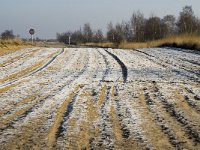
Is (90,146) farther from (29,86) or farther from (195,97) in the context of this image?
(29,86)

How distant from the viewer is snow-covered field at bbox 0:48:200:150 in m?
5.03

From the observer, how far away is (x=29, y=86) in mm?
9453

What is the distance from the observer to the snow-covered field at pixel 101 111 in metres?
5.03

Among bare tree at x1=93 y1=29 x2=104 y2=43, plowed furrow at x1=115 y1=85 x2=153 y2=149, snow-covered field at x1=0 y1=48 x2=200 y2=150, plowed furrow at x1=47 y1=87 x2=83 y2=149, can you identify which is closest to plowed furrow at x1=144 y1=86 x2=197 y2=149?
snow-covered field at x1=0 y1=48 x2=200 y2=150

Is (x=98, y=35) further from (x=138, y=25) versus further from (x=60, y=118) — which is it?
(x=60, y=118)

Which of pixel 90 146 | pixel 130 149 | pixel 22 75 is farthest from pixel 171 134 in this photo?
pixel 22 75

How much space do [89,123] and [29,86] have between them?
3.90 metres

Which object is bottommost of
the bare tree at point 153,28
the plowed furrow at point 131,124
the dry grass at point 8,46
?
the plowed furrow at point 131,124

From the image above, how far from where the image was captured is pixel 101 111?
6668 millimetres

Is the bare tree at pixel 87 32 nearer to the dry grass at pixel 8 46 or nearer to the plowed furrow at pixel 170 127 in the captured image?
the dry grass at pixel 8 46

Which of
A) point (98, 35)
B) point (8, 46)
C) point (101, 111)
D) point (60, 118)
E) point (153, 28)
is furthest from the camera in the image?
point (98, 35)

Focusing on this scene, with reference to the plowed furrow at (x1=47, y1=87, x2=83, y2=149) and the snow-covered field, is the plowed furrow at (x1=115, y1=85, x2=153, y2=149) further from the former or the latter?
the plowed furrow at (x1=47, y1=87, x2=83, y2=149)

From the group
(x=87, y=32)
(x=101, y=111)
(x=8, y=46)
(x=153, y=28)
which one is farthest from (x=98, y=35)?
(x=101, y=111)

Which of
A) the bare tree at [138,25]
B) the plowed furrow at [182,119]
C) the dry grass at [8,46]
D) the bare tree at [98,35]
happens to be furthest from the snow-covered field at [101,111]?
the bare tree at [98,35]
